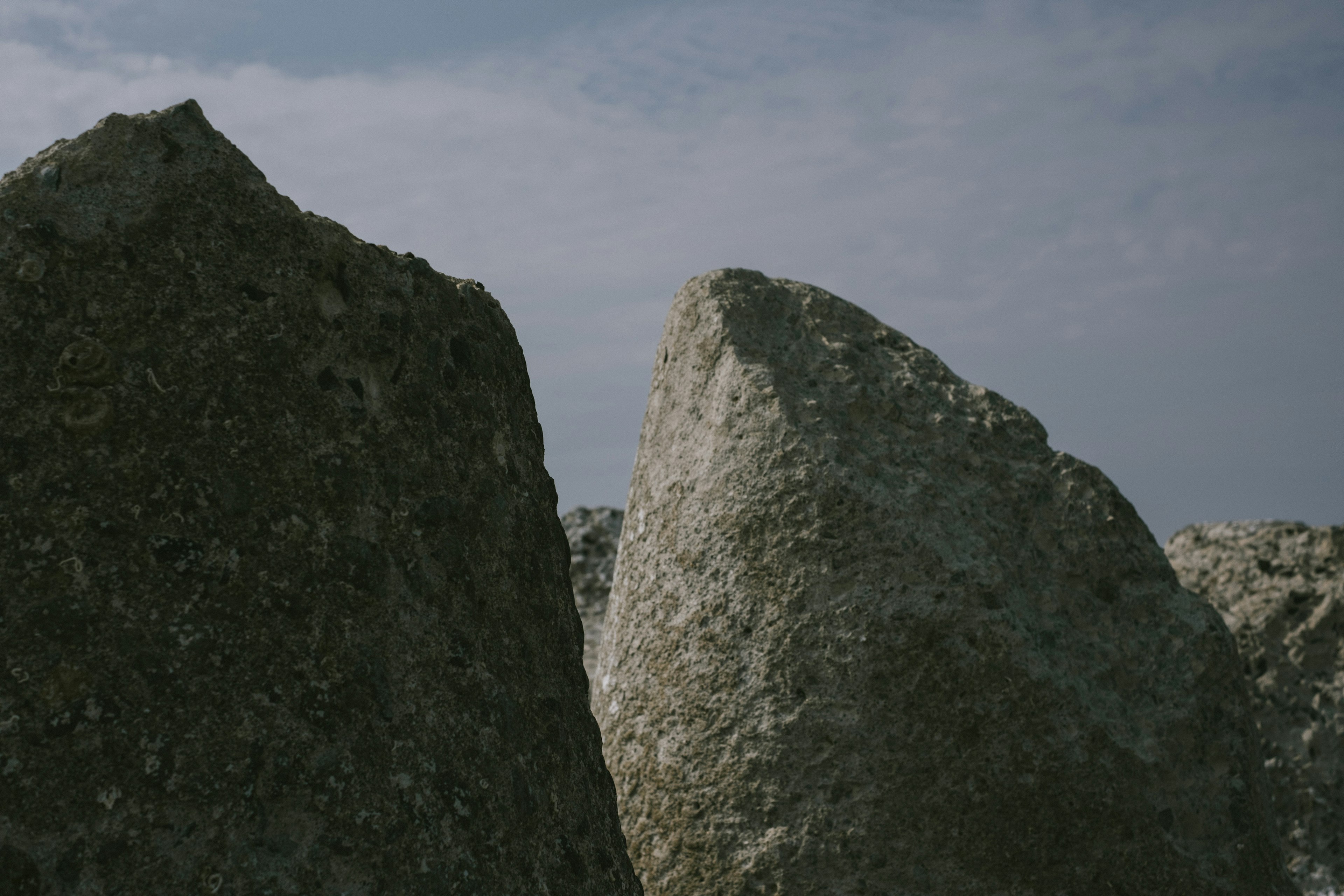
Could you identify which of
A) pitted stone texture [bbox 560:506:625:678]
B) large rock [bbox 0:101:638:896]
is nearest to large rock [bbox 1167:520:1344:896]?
pitted stone texture [bbox 560:506:625:678]

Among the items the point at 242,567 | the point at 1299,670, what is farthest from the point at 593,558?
the point at 242,567

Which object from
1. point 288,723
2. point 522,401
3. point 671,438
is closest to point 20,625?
point 288,723

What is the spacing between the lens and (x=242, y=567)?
196 cm

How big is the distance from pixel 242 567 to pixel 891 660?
1939mm

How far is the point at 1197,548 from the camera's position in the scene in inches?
272

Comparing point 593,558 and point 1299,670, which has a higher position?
point 593,558

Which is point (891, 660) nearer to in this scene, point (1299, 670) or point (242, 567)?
point (242, 567)

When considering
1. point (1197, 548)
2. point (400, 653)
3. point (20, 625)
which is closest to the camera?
point (20, 625)

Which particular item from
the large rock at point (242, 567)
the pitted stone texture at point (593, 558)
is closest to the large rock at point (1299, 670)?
the pitted stone texture at point (593, 558)

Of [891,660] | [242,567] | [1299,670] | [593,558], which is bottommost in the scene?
[242,567]

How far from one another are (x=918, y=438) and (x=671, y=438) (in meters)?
0.76

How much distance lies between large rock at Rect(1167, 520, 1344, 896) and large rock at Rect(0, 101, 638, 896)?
5154mm

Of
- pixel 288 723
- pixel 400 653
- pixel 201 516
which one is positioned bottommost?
pixel 288 723

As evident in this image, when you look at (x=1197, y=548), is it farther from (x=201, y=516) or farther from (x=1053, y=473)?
(x=201, y=516)
